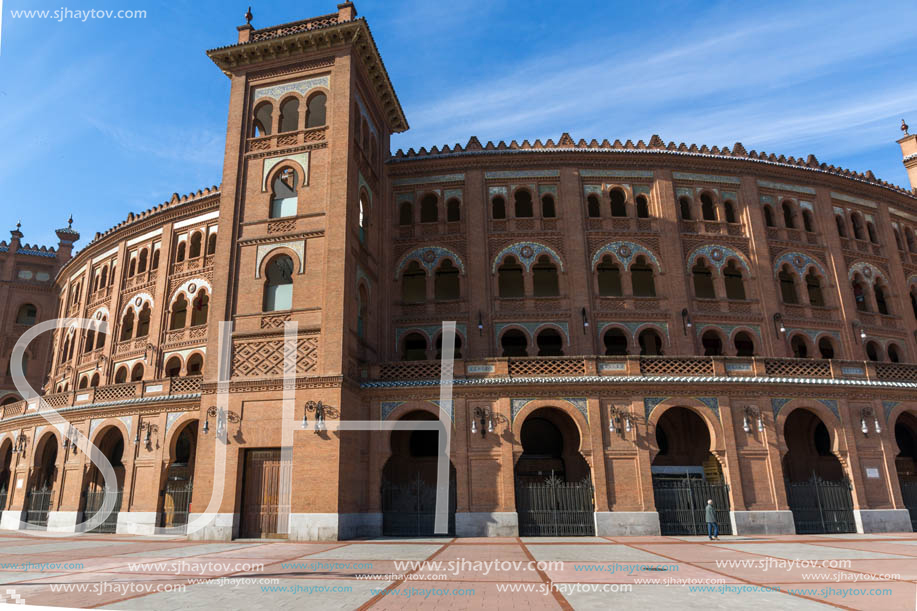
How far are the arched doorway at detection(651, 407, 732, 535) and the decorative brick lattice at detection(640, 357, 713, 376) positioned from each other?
1.90 metres

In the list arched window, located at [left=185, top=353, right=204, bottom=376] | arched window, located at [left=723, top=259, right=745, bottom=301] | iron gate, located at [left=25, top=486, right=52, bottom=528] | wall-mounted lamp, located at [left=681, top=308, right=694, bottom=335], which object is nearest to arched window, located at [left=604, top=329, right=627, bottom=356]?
wall-mounted lamp, located at [left=681, top=308, right=694, bottom=335]

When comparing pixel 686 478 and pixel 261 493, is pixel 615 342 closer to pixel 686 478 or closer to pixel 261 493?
pixel 686 478

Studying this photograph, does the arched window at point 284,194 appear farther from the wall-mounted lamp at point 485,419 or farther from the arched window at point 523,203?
the wall-mounted lamp at point 485,419

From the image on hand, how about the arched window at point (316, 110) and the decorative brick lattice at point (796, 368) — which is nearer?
the decorative brick lattice at point (796, 368)

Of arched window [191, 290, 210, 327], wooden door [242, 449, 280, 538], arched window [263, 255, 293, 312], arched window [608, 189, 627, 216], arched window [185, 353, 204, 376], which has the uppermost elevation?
arched window [608, 189, 627, 216]

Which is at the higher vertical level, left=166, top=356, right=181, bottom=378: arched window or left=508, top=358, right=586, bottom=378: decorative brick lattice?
left=166, top=356, right=181, bottom=378: arched window

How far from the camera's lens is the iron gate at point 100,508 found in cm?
2308

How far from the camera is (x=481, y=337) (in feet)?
79.8

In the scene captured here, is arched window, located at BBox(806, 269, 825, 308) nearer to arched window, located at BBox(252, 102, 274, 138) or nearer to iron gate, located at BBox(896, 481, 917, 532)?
iron gate, located at BBox(896, 481, 917, 532)

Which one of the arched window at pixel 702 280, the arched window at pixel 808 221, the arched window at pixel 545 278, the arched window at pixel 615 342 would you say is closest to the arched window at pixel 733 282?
the arched window at pixel 702 280

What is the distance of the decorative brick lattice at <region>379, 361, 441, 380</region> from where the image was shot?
21.2 meters

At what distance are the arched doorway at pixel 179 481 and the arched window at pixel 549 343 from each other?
50.9 ft

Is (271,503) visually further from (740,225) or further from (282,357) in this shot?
(740,225)

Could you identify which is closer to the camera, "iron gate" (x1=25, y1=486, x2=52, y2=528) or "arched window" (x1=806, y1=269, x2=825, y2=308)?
"iron gate" (x1=25, y1=486, x2=52, y2=528)
